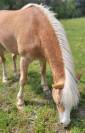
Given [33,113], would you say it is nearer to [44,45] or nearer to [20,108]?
[20,108]

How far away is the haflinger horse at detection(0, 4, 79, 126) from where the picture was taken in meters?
5.39

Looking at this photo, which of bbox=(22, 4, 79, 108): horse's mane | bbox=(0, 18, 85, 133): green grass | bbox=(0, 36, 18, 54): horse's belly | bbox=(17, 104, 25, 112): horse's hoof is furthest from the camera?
bbox=(0, 36, 18, 54): horse's belly

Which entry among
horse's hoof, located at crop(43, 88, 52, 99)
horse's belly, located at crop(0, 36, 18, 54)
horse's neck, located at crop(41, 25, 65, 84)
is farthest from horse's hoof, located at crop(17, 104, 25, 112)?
horse's belly, located at crop(0, 36, 18, 54)

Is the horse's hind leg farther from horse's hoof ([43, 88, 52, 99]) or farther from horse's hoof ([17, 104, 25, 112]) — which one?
horse's hoof ([17, 104, 25, 112])

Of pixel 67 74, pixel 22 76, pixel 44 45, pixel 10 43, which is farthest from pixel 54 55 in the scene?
pixel 10 43

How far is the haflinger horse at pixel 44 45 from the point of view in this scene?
5395 mm

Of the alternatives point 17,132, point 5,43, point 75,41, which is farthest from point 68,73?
point 75,41

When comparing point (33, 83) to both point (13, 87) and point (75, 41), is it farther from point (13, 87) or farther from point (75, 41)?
point (75, 41)

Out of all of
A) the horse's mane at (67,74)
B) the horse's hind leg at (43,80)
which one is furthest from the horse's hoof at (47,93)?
the horse's mane at (67,74)

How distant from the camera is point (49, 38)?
5.84m

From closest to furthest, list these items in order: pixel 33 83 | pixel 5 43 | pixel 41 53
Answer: pixel 41 53 < pixel 5 43 < pixel 33 83

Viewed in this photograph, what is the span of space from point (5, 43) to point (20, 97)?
3.90 feet

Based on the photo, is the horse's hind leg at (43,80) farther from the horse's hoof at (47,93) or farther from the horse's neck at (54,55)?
the horse's neck at (54,55)

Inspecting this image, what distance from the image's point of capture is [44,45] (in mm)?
5910
